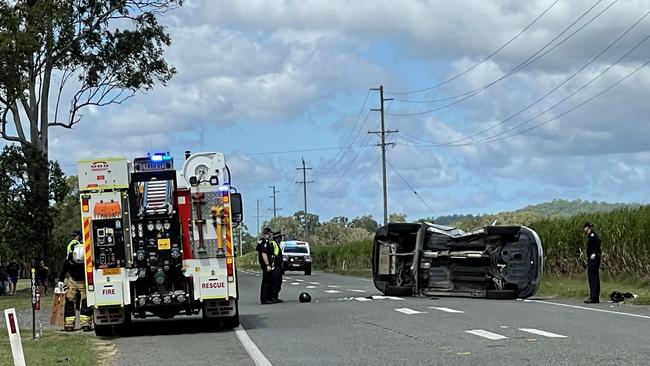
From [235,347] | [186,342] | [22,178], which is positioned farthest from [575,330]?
[22,178]

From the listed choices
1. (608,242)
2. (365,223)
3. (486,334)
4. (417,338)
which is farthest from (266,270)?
(365,223)

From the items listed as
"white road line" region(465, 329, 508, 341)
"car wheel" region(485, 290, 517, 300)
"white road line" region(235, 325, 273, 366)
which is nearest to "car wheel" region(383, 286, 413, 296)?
"car wheel" region(485, 290, 517, 300)

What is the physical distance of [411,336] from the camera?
51.6ft

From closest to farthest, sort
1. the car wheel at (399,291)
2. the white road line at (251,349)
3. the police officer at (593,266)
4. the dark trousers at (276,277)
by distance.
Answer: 1. the white road line at (251,349)
2. the police officer at (593,266)
3. the dark trousers at (276,277)
4. the car wheel at (399,291)

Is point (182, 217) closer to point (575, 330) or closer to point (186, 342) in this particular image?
point (186, 342)

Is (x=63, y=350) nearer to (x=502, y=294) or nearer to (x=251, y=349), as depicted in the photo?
(x=251, y=349)

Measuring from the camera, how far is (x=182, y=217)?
60.6ft

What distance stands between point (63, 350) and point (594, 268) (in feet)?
42.0

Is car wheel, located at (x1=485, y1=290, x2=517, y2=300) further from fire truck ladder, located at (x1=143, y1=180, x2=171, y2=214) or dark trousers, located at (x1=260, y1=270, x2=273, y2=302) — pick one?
fire truck ladder, located at (x1=143, y1=180, x2=171, y2=214)

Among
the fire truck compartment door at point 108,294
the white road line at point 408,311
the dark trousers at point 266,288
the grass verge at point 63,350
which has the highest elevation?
the fire truck compartment door at point 108,294

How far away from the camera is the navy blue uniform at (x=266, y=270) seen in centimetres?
2542

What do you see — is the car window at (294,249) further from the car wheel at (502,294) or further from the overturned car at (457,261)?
the car wheel at (502,294)

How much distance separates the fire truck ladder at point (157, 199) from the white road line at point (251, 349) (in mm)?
2531

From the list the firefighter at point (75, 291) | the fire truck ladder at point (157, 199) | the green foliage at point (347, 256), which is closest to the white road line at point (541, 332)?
the fire truck ladder at point (157, 199)
